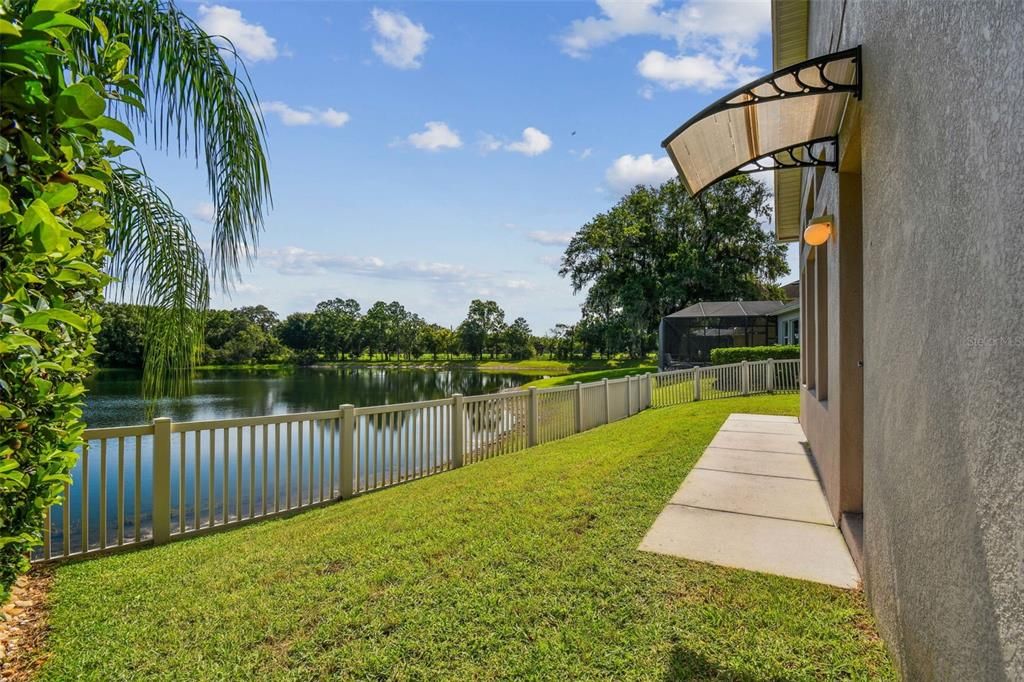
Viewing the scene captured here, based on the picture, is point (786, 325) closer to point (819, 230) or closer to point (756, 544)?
point (819, 230)

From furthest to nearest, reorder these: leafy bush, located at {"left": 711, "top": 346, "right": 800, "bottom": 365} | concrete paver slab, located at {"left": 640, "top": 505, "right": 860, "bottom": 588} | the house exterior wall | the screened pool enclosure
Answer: the screened pool enclosure < the house exterior wall < leafy bush, located at {"left": 711, "top": 346, "right": 800, "bottom": 365} < concrete paver slab, located at {"left": 640, "top": 505, "right": 860, "bottom": 588}

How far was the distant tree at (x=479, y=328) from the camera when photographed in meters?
64.8

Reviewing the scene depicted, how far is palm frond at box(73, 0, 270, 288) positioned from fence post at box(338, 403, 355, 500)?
212cm

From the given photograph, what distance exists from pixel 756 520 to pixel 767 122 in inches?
114

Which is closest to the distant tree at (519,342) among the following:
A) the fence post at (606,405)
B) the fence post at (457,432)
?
the fence post at (606,405)

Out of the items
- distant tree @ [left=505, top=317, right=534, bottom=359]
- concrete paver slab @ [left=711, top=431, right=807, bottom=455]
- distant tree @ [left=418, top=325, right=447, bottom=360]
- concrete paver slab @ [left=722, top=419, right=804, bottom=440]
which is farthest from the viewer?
distant tree @ [left=418, top=325, right=447, bottom=360]

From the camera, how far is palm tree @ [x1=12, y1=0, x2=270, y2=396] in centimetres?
344

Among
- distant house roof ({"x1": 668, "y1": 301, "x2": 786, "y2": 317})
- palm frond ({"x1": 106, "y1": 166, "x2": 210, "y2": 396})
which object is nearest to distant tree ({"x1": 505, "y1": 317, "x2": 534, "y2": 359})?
distant house roof ({"x1": 668, "y1": 301, "x2": 786, "y2": 317})

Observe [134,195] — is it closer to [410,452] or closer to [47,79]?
[47,79]

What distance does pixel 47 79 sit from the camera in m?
1.35

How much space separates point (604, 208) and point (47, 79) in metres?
34.3

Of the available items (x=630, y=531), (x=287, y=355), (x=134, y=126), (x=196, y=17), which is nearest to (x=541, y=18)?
(x=196, y=17)

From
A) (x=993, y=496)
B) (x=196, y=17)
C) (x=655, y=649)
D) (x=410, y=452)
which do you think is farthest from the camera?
(x=410, y=452)

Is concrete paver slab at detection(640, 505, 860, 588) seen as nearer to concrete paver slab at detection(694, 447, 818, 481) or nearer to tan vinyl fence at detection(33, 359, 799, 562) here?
concrete paver slab at detection(694, 447, 818, 481)
